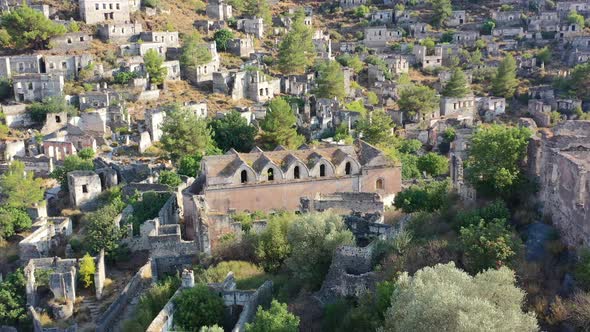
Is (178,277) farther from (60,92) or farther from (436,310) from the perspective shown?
(60,92)

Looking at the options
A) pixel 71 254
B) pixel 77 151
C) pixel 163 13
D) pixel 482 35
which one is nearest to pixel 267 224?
pixel 71 254

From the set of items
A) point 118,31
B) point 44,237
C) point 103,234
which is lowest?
point 44,237

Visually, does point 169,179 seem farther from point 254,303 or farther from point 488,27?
point 488,27

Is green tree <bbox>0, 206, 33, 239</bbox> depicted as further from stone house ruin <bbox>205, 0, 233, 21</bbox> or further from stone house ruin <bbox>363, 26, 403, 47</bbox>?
stone house ruin <bbox>363, 26, 403, 47</bbox>

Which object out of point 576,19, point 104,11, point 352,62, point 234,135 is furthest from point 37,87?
point 576,19

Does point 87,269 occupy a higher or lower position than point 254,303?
lower

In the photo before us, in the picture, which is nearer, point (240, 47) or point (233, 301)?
point (233, 301)

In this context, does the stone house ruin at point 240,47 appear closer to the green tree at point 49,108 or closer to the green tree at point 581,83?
the green tree at point 49,108

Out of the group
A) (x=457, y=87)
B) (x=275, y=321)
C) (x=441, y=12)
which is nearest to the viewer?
(x=275, y=321)
